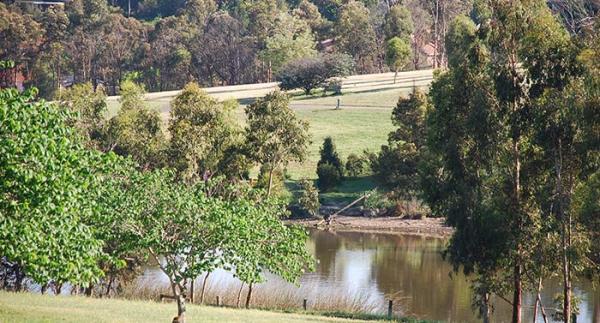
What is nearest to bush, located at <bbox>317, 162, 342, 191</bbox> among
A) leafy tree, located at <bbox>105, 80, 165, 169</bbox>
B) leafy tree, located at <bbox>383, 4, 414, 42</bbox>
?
leafy tree, located at <bbox>105, 80, 165, 169</bbox>

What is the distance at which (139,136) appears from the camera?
170ft

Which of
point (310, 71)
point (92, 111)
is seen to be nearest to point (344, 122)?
point (310, 71)

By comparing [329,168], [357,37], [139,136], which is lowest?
[329,168]

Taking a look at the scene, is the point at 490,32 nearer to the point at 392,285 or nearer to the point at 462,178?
the point at 462,178

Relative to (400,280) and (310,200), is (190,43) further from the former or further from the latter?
(400,280)

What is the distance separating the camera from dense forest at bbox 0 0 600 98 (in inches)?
4247

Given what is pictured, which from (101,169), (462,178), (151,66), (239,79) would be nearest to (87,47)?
(151,66)

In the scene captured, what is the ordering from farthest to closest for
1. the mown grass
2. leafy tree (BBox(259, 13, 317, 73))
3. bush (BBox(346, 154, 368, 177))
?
leafy tree (BBox(259, 13, 317, 73))
bush (BBox(346, 154, 368, 177))
the mown grass

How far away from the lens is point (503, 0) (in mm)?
31797

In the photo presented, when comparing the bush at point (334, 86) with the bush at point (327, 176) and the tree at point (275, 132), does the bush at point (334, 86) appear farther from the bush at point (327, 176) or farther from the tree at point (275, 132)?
the tree at point (275, 132)

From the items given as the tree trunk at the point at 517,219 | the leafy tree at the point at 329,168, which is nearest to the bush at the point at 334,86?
the leafy tree at the point at 329,168

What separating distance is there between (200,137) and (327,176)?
2183cm

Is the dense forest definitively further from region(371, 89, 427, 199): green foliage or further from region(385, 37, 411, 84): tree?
region(371, 89, 427, 199): green foliage

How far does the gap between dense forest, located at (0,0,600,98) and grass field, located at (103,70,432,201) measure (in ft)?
19.7
